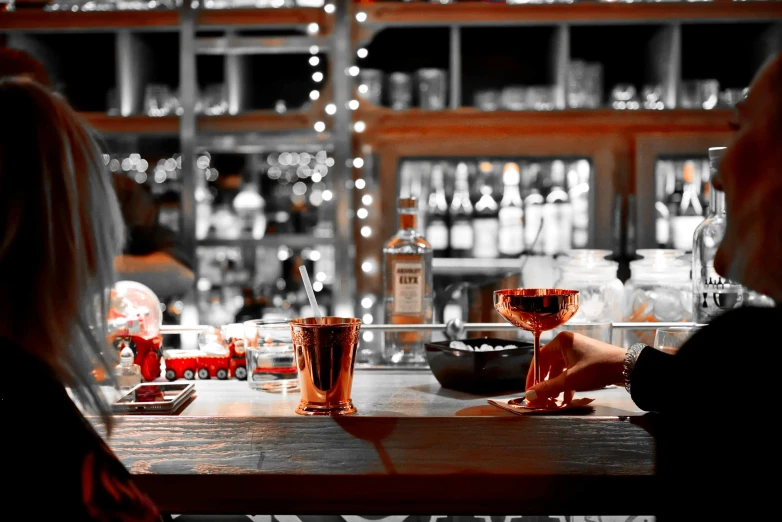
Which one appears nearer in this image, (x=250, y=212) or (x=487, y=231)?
(x=487, y=231)

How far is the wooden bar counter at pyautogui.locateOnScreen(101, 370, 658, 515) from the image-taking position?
2.79 feet

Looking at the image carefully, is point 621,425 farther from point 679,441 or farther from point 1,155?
point 1,155

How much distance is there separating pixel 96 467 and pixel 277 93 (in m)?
2.86

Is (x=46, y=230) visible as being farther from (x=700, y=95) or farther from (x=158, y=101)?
(x=700, y=95)

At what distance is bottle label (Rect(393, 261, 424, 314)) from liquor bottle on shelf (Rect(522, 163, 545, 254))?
5.48 feet

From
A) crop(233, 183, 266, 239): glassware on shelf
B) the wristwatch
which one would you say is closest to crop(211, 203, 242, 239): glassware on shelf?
crop(233, 183, 266, 239): glassware on shelf

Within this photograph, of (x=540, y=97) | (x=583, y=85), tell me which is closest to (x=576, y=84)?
(x=583, y=85)

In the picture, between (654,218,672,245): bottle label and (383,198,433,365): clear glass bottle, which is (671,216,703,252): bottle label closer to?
(654,218,672,245): bottle label

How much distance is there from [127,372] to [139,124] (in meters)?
2.09

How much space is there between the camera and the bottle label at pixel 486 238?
293cm

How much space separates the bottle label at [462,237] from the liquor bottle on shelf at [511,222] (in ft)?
0.40

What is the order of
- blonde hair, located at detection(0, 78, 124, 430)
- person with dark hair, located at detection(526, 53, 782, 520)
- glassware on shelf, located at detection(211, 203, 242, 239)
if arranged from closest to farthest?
person with dark hair, located at detection(526, 53, 782, 520), blonde hair, located at detection(0, 78, 124, 430), glassware on shelf, located at detection(211, 203, 242, 239)

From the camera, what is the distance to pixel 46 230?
24.3 inches

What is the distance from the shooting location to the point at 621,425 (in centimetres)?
86
